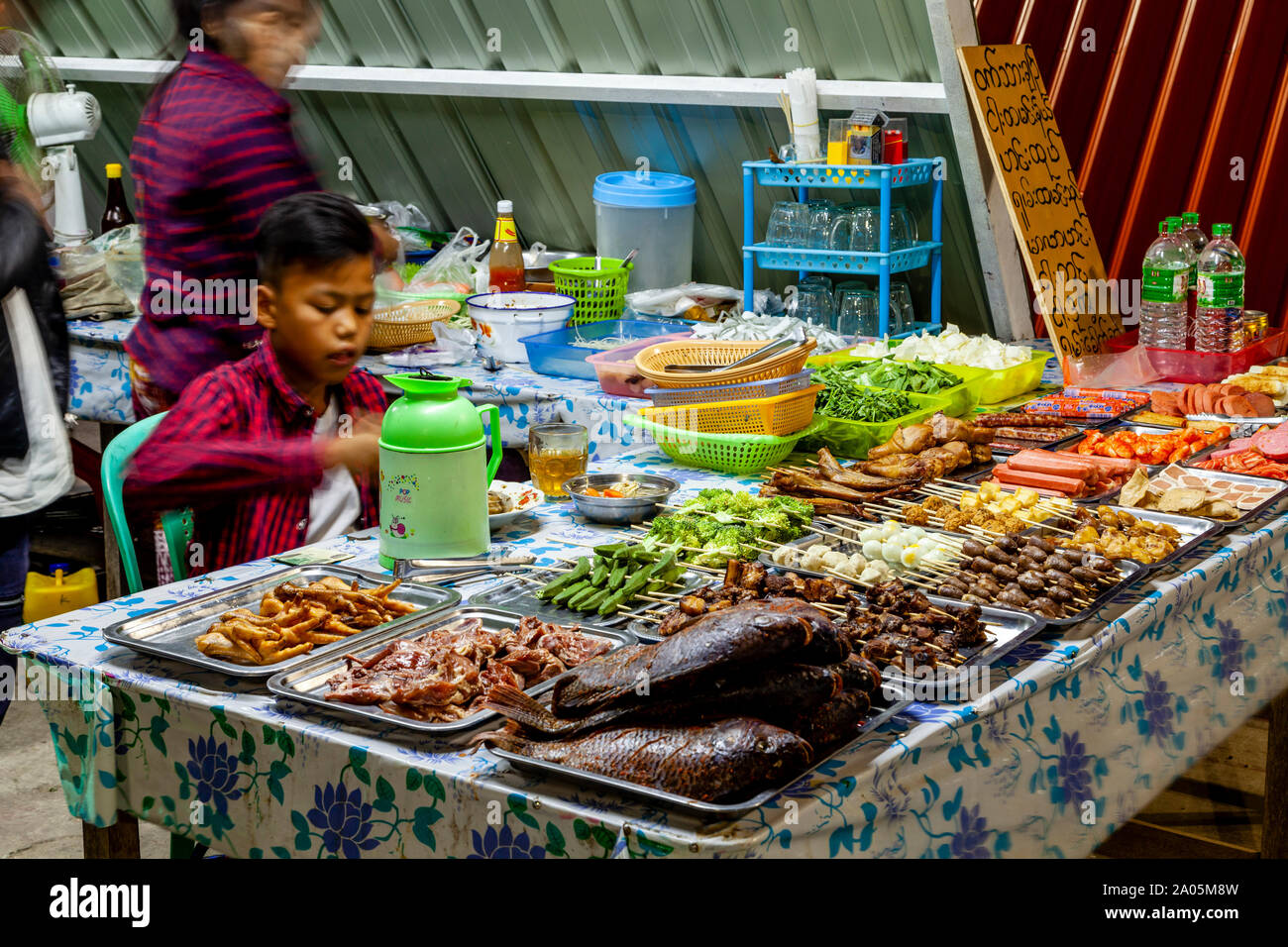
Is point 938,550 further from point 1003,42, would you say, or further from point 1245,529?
point 1003,42

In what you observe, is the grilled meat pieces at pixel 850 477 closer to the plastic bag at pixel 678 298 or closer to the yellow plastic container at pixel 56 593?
the plastic bag at pixel 678 298

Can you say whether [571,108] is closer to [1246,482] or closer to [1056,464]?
[1056,464]

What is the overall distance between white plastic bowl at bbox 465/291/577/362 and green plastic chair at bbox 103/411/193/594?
207 centimetres

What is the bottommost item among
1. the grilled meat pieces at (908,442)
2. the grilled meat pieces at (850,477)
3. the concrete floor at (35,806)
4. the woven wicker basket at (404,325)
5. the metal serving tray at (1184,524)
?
the concrete floor at (35,806)

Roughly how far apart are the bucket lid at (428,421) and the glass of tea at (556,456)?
0.74 metres

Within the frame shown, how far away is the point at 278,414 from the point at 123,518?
40cm

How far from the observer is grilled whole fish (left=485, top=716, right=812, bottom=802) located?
5.71 ft

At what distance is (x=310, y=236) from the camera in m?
2.86

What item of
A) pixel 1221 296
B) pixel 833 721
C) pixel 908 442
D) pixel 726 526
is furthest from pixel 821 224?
pixel 833 721

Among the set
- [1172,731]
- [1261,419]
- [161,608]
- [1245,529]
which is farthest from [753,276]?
[161,608]

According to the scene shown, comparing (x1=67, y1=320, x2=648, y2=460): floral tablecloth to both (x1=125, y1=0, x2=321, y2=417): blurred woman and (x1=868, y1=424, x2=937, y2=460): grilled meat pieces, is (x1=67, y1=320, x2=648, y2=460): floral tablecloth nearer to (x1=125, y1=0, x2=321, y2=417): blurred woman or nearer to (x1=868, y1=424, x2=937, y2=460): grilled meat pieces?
(x1=868, y1=424, x2=937, y2=460): grilled meat pieces

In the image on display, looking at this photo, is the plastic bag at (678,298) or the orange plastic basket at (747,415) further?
the plastic bag at (678,298)

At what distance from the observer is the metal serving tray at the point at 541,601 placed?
8.07ft

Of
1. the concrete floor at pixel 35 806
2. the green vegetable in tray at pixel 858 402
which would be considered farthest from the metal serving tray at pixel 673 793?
the concrete floor at pixel 35 806
